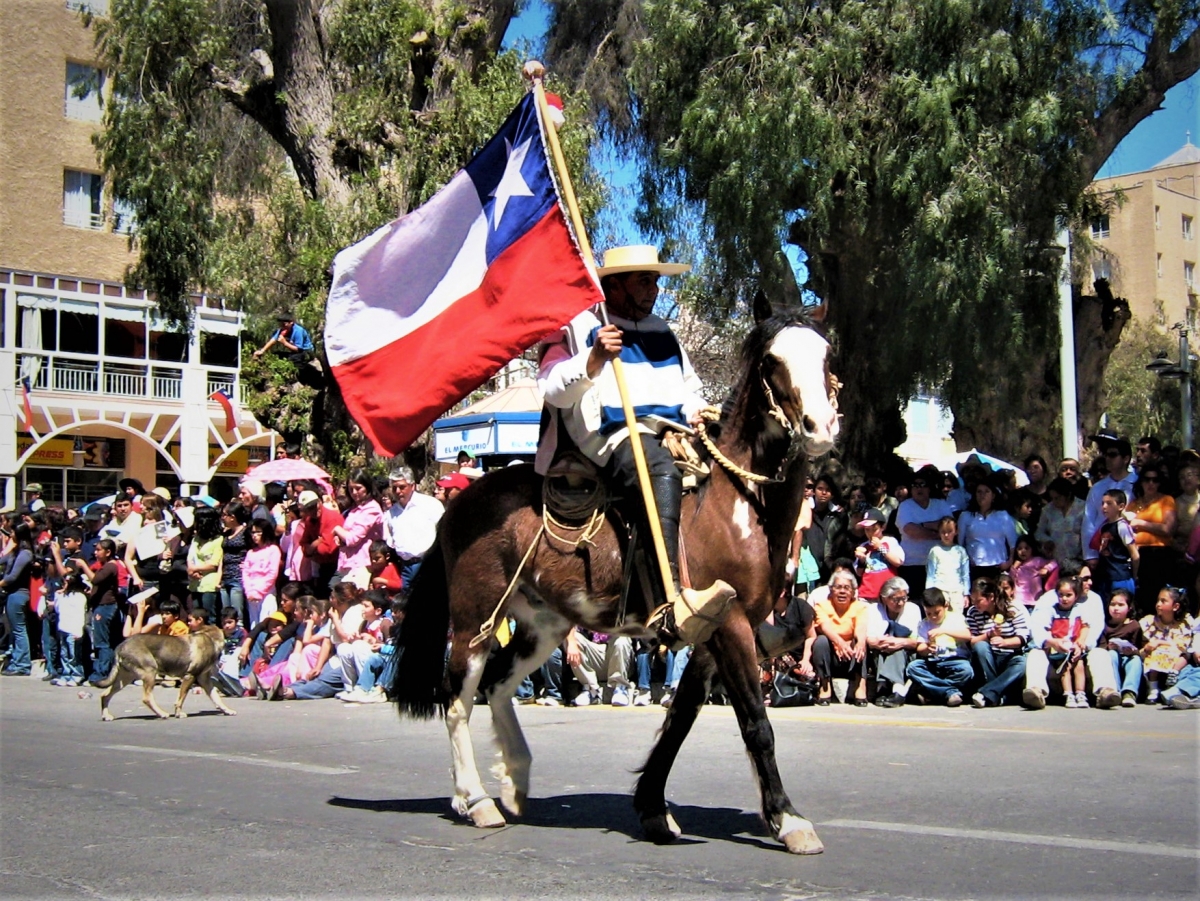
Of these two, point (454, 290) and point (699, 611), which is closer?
point (699, 611)

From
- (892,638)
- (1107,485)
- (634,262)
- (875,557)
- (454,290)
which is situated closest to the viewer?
(634,262)

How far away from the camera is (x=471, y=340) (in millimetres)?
6906

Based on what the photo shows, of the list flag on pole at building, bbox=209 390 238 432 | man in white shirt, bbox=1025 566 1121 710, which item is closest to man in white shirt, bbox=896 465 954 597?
man in white shirt, bbox=1025 566 1121 710

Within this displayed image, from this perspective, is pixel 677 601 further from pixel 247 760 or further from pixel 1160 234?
pixel 1160 234

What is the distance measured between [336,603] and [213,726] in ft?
9.53

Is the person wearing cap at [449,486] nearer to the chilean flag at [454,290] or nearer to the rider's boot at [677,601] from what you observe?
the chilean flag at [454,290]

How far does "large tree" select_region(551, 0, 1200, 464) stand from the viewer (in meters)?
15.8

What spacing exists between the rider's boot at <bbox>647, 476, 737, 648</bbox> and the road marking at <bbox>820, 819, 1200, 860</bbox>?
1228 mm

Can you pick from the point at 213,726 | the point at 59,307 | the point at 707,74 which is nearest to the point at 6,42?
the point at 59,307

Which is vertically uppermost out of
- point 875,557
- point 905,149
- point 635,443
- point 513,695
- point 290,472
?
point 905,149

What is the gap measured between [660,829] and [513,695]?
1.31 meters

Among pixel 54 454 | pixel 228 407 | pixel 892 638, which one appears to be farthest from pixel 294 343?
pixel 54 454

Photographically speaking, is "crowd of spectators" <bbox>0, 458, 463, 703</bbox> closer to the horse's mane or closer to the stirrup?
the horse's mane

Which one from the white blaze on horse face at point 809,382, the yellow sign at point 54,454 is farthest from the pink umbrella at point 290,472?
the yellow sign at point 54,454
